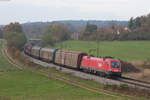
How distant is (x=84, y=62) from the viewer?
143 feet

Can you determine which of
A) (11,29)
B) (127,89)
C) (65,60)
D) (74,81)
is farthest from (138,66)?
(11,29)

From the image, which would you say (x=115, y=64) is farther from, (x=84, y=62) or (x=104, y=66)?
(x=84, y=62)

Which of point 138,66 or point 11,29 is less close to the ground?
point 11,29

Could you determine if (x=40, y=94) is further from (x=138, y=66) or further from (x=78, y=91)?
(x=138, y=66)

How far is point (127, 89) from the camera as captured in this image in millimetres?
26703

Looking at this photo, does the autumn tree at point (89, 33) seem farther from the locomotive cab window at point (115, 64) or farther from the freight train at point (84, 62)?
the locomotive cab window at point (115, 64)

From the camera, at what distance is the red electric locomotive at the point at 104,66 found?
36.5 meters

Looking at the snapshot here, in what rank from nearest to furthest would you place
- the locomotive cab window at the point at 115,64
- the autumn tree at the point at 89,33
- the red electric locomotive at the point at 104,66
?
1. the red electric locomotive at the point at 104,66
2. the locomotive cab window at the point at 115,64
3. the autumn tree at the point at 89,33

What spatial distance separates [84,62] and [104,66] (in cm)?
694

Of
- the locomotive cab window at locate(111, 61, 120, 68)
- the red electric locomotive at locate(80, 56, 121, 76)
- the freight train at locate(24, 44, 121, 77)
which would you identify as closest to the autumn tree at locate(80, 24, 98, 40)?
the freight train at locate(24, 44, 121, 77)

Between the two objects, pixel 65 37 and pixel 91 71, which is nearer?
pixel 91 71

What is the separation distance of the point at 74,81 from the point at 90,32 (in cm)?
10522

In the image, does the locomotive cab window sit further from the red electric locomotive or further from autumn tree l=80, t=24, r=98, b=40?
autumn tree l=80, t=24, r=98, b=40

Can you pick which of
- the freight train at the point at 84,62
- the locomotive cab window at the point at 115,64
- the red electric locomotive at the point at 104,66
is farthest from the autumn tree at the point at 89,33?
the locomotive cab window at the point at 115,64
